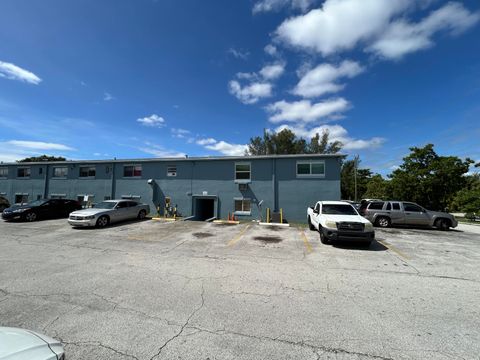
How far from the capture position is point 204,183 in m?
18.9

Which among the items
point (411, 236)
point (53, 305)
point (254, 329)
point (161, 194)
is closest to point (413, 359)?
point (254, 329)

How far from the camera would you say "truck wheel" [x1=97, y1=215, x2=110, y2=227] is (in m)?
12.9

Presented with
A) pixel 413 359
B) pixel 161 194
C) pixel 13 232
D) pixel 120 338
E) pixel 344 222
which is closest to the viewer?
pixel 413 359

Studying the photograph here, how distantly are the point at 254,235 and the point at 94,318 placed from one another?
8.22 m

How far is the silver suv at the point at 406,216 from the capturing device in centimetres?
1407

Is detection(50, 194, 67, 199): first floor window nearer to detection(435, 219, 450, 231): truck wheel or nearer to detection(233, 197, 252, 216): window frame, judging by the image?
detection(233, 197, 252, 216): window frame

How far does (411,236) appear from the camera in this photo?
1150cm

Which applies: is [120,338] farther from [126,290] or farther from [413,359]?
[413,359]

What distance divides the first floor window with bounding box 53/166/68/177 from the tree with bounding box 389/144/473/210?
3649cm

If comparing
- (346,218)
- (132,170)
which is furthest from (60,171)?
(346,218)

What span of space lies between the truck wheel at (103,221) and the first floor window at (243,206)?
902 cm

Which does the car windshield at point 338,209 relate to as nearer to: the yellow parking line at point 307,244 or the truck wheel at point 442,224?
the yellow parking line at point 307,244

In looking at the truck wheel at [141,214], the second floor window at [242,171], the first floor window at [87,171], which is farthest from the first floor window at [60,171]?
the second floor window at [242,171]

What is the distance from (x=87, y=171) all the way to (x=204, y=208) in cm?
Result: 1278
